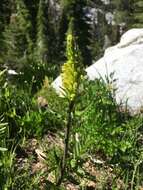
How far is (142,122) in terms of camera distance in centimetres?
846

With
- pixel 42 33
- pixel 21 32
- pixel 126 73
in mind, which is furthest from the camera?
pixel 21 32

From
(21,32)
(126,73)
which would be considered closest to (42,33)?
(21,32)

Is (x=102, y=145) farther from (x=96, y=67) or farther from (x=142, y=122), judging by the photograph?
(x=96, y=67)

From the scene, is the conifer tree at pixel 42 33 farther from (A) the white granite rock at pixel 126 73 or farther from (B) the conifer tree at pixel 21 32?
(A) the white granite rock at pixel 126 73

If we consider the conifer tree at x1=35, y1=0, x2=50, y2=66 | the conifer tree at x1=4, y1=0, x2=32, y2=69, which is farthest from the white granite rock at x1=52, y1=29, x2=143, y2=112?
the conifer tree at x1=4, y1=0, x2=32, y2=69

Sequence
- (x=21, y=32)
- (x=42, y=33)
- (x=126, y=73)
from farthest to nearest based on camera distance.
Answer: (x=21, y=32)
(x=42, y=33)
(x=126, y=73)

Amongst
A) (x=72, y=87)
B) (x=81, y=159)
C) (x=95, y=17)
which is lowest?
(x=95, y=17)

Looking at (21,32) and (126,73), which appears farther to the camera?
(21,32)

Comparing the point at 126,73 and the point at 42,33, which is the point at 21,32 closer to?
the point at 42,33

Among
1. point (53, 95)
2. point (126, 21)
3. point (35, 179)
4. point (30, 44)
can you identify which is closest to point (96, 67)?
point (53, 95)

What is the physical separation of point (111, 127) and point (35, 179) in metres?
1.95

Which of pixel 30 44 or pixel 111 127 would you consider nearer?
pixel 111 127

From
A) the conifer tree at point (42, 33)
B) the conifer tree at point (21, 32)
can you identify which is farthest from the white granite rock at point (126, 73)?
the conifer tree at point (21, 32)

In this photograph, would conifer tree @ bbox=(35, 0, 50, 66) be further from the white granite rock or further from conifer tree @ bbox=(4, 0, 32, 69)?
the white granite rock
